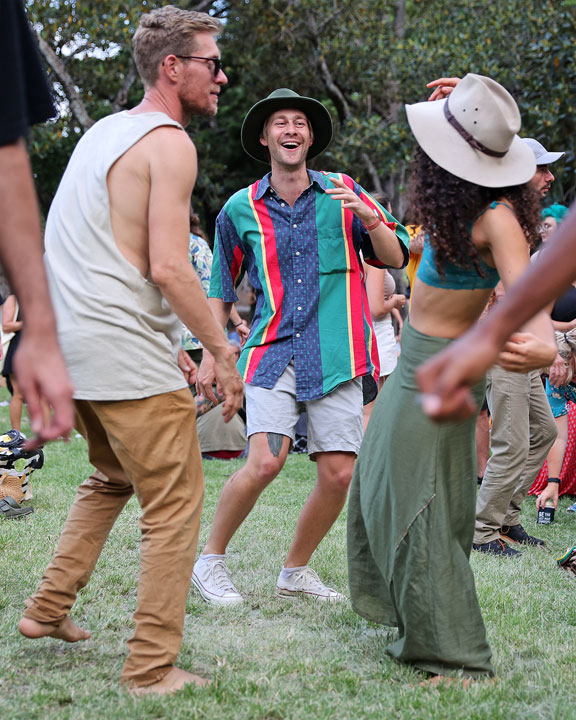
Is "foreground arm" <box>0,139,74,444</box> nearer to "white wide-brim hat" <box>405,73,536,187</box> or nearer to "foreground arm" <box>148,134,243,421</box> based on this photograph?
"foreground arm" <box>148,134,243,421</box>

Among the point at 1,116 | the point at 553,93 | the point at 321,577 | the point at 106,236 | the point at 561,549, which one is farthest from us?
the point at 553,93

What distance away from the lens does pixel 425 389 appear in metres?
1.26

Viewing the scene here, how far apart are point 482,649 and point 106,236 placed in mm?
2035

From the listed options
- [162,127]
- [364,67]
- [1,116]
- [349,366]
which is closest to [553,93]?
[364,67]

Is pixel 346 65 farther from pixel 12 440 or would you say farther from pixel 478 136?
pixel 478 136

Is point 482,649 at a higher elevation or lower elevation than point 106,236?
lower

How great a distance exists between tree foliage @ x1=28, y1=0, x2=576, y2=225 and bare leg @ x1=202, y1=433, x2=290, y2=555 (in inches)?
415

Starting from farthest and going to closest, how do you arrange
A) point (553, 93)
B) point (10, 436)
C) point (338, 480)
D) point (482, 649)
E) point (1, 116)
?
point (553, 93)
point (10, 436)
point (338, 480)
point (482, 649)
point (1, 116)

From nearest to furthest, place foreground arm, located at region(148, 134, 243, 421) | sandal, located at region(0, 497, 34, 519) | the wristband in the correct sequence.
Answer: foreground arm, located at region(148, 134, 243, 421) < the wristband < sandal, located at region(0, 497, 34, 519)

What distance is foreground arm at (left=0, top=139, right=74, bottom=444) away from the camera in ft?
4.80

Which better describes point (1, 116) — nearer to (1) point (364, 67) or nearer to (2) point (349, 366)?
(2) point (349, 366)

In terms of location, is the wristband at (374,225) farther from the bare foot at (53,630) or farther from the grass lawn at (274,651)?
the bare foot at (53,630)

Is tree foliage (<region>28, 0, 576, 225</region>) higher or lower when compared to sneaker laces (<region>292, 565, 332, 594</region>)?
higher

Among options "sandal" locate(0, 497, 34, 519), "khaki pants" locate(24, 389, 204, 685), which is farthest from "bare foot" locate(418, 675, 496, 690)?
"sandal" locate(0, 497, 34, 519)
